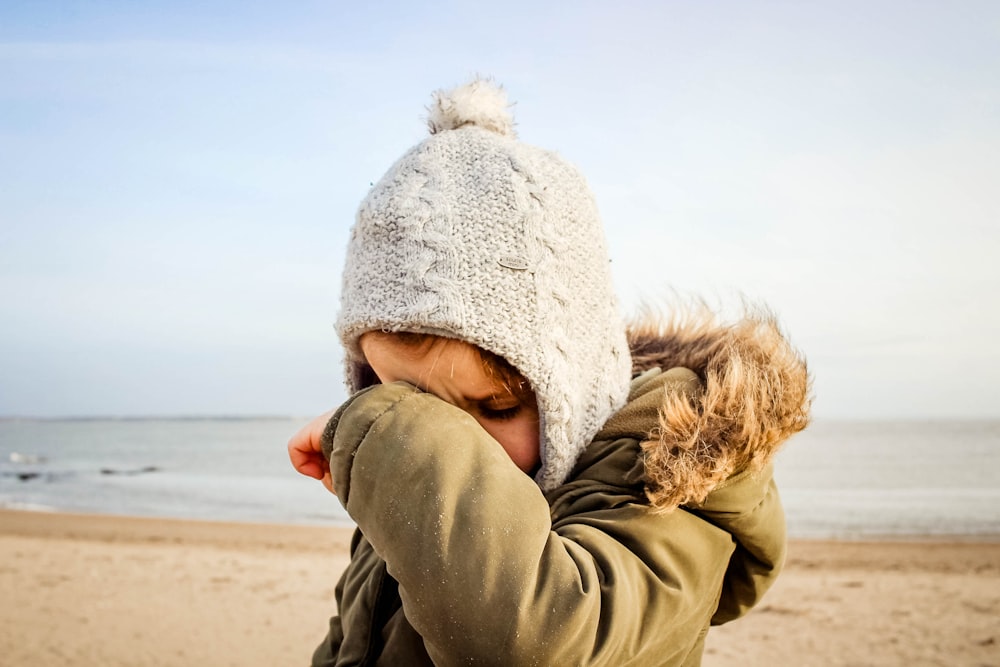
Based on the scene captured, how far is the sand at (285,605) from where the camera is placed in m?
5.17

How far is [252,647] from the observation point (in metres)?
5.42

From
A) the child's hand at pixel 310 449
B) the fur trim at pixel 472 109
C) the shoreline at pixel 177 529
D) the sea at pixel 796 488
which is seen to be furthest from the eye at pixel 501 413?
the shoreline at pixel 177 529

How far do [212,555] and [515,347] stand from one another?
8106mm

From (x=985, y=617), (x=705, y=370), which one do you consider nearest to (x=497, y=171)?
(x=705, y=370)

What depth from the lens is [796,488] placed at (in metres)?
12.9

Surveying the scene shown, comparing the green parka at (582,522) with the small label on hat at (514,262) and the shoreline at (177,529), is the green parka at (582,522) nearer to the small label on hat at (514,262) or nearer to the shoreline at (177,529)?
the small label on hat at (514,262)

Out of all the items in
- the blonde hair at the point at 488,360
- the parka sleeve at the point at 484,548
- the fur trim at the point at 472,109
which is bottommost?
the parka sleeve at the point at 484,548

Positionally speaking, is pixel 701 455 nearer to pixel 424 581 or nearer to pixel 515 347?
pixel 515 347

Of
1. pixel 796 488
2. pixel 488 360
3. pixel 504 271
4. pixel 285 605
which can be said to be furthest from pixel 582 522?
pixel 796 488

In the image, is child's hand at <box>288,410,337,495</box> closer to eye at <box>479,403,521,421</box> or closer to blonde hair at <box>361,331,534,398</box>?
blonde hair at <box>361,331,534,398</box>

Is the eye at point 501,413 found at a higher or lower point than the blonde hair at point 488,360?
lower

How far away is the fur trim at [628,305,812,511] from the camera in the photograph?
4.17 ft

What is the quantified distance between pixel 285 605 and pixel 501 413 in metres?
5.75

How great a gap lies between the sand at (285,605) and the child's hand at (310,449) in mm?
4413
